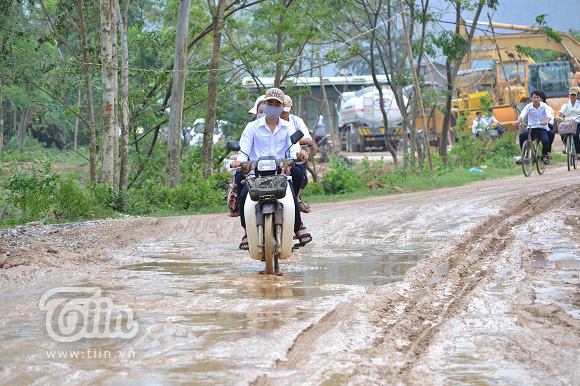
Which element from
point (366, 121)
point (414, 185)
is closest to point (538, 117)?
point (414, 185)

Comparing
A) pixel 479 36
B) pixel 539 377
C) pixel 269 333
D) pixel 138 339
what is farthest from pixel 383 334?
pixel 479 36

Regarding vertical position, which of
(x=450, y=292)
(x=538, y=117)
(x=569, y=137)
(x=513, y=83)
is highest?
(x=513, y=83)

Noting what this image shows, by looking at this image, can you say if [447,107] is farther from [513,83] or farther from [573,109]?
[513,83]

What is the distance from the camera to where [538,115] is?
17.7 meters

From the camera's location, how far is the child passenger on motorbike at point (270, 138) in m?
7.89

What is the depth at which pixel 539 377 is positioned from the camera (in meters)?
3.82

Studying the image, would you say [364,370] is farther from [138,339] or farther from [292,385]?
[138,339]

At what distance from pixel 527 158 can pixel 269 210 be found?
12.6 m

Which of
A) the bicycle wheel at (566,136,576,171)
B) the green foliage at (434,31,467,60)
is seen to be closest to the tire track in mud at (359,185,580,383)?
the bicycle wheel at (566,136,576,171)

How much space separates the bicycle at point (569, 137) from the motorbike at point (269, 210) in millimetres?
12945

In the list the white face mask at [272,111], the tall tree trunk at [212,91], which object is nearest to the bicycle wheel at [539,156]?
the tall tree trunk at [212,91]

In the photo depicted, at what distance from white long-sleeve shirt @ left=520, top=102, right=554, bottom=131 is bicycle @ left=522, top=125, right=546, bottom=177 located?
0.60 ft

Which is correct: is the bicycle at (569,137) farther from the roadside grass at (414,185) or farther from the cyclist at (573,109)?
the roadside grass at (414,185)

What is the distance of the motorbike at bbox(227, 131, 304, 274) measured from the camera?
725cm
